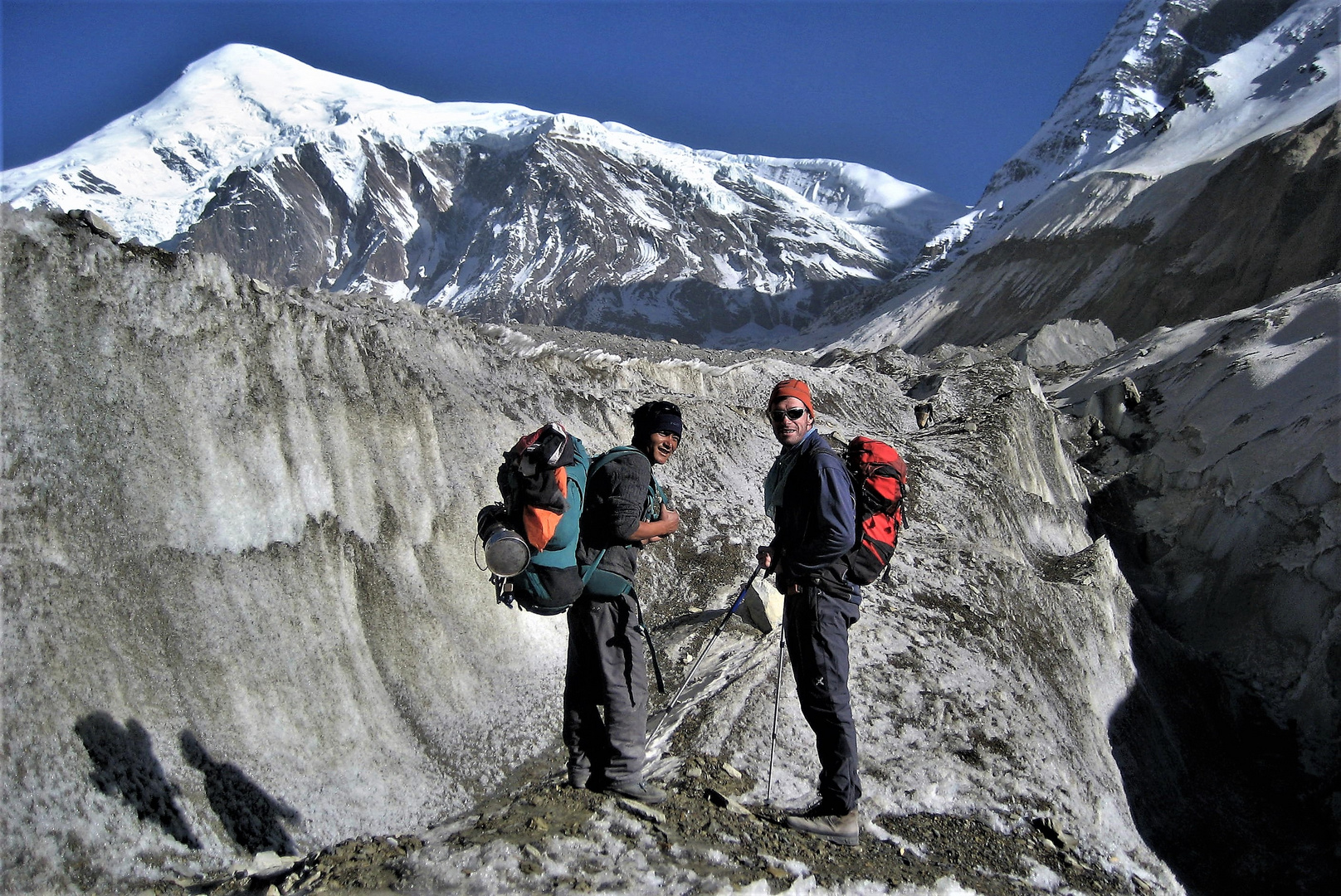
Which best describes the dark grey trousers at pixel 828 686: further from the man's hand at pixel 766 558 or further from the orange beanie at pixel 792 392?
the orange beanie at pixel 792 392

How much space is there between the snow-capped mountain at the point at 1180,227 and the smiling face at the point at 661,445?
156 ft

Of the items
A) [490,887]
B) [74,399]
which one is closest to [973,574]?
[490,887]

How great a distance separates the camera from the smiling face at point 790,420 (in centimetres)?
468

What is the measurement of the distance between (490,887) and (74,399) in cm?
339

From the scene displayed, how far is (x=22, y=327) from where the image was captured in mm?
4660

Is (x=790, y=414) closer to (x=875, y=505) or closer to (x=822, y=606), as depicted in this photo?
(x=875, y=505)

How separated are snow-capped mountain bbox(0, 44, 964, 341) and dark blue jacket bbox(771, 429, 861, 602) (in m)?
119

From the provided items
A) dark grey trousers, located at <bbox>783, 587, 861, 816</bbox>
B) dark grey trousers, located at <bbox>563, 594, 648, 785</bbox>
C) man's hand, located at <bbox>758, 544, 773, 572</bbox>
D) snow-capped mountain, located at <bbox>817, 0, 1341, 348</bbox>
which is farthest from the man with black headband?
snow-capped mountain, located at <bbox>817, 0, 1341, 348</bbox>

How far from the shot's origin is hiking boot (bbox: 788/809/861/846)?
4492 mm

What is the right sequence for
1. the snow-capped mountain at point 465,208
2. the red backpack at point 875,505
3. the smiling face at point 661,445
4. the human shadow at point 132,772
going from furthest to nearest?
1. the snow-capped mountain at point 465,208
2. the red backpack at point 875,505
3. the smiling face at point 661,445
4. the human shadow at point 132,772

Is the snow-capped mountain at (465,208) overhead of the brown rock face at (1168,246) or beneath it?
overhead

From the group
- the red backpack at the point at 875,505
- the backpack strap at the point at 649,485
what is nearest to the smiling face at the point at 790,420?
the red backpack at the point at 875,505

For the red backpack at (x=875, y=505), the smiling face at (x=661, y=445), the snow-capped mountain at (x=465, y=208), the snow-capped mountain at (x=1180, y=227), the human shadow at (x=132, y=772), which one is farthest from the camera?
the snow-capped mountain at (x=465, y=208)

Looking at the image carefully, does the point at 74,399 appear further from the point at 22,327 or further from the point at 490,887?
the point at 490,887
